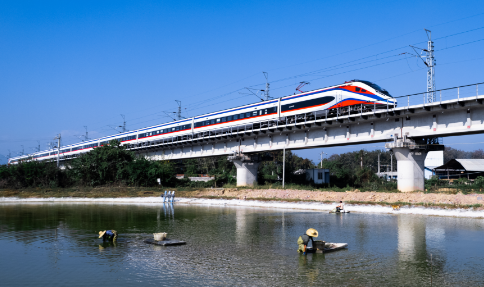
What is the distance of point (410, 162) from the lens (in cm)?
3631

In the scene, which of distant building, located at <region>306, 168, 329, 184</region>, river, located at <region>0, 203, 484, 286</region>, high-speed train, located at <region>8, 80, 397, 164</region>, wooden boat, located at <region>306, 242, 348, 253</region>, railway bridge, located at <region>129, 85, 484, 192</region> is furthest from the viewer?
distant building, located at <region>306, 168, 329, 184</region>

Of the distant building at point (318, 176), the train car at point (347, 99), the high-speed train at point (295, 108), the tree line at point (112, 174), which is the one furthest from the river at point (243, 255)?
the tree line at point (112, 174)

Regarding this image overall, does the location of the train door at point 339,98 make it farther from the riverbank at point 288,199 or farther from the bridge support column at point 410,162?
the riverbank at point 288,199

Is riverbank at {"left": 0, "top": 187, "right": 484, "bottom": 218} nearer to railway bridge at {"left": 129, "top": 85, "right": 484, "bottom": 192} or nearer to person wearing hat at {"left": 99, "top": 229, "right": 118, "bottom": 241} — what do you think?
railway bridge at {"left": 129, "top": 85, "right": 484, "bottom": 192}

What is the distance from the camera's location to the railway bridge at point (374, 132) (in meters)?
32.7

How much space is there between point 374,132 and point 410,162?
15.3 feet

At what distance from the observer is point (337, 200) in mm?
38344

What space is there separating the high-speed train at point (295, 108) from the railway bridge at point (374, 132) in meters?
0.72

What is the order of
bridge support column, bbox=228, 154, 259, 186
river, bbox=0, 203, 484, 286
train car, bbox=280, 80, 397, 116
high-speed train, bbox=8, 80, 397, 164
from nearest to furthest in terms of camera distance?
river, bbox=0, 203, 484, 286 → train car, bbox=280, 80, 397, 116 → high-speed train, bbox=8, 80, 397, 164 → bridge support column, bbox=228, 154, 259, 186

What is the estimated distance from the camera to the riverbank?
31.1 m

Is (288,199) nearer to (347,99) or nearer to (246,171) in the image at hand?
(347,99)

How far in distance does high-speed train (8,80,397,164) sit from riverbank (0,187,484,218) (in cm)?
848

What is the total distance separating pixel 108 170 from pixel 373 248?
53.2 meters

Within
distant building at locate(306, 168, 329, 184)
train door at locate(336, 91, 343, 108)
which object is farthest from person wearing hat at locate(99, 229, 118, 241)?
distant building at locate(306, 168, 329, 184)
